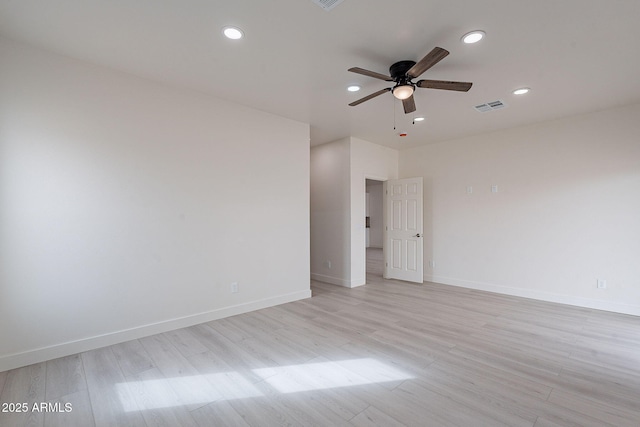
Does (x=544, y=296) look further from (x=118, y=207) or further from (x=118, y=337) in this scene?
(x=118, y=207)

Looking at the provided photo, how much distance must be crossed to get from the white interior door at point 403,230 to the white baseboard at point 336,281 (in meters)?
0.98

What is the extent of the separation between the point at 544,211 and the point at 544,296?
4.37 ft

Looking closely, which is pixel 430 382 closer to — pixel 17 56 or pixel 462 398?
pixel 462 398

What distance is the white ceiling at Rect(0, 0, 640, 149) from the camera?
6.84ft

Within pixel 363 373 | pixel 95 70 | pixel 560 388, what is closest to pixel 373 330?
pixel 363 373

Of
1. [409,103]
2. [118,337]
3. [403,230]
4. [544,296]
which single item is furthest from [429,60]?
[544,296]

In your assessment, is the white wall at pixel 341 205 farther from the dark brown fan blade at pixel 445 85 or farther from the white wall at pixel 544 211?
the dark brown fan blade at pixel 445 85

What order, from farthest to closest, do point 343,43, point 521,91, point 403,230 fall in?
point 403,230 → point 521,91 → point 343,43

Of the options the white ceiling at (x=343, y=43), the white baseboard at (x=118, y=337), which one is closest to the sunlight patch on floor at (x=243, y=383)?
the white baseboard at (x=118, y=337)

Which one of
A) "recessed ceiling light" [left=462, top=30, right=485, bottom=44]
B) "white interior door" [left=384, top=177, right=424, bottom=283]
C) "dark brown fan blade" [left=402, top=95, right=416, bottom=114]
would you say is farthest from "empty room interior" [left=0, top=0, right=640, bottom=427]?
"white interior door" [left=384, top=177, right=424, bottom=283]

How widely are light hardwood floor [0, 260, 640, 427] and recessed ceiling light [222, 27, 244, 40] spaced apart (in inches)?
111

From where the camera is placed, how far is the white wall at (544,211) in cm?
390

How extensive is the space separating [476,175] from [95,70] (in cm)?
566

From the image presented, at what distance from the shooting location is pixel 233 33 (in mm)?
2350
